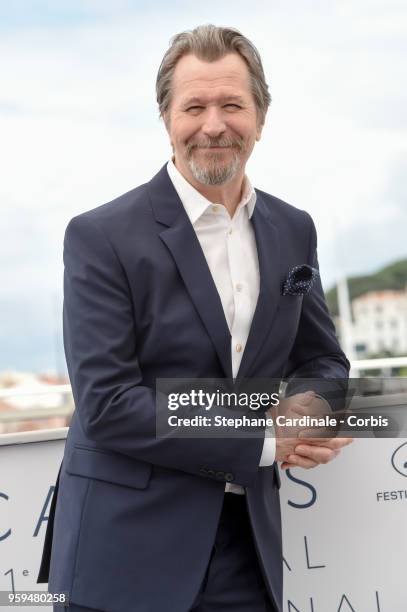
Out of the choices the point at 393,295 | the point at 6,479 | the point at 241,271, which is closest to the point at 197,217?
the point at 241,271

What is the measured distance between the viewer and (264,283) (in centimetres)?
248

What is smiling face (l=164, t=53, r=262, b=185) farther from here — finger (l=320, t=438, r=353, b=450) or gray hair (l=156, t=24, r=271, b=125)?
finger (l=320, t=438, r=353, b=450)

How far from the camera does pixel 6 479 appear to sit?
9.80ft

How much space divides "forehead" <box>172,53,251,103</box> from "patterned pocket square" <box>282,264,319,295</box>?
46 centimetres

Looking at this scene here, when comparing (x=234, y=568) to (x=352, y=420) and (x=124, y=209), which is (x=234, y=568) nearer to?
(x=352, y=420)

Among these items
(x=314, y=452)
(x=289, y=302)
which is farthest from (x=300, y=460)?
(x=289, y=302)

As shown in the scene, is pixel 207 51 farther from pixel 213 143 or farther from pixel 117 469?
pixel 117 469

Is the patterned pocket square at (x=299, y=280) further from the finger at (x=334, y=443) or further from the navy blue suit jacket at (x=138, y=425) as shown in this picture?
the finger at (x=334, y=443)

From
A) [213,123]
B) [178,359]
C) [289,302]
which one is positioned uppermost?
[213,123]

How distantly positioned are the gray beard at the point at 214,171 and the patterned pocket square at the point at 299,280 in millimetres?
305

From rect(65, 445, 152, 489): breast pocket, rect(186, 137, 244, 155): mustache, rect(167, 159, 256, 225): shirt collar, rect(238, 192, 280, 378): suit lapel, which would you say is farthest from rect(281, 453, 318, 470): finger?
rect(186, 137, 244, 155): mustache

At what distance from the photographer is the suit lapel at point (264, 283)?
7.97 feet

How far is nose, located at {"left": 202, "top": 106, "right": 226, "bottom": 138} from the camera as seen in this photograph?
7.79 ft

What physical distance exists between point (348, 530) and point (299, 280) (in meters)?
1.05
